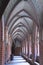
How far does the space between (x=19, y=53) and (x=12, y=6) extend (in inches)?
1401

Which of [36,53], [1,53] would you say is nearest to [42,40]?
[1,53]

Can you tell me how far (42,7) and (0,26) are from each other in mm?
3503

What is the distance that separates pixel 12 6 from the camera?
14.0m

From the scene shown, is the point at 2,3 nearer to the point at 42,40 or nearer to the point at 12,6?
the point at 12,6

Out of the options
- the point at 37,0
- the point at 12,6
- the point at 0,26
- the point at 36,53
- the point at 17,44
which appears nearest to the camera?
the point at 0,26

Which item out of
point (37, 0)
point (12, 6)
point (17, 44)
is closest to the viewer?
point (37, 0)

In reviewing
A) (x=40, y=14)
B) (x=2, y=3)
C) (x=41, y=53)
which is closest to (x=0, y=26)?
(x=40, y=14)

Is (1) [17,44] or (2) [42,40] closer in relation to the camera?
(2) [42,40]

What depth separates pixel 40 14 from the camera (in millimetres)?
14094

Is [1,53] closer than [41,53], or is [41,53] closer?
[1,53]

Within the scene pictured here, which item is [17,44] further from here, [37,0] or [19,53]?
[37,0]

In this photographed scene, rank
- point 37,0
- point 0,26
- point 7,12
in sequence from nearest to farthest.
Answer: point 0,26 → point 37,0 → point 7,12

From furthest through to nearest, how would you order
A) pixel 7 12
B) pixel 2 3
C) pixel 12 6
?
pixel 7 12 → pixel 12 6 → pixel 2 3

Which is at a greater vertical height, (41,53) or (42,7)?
(42,7)
